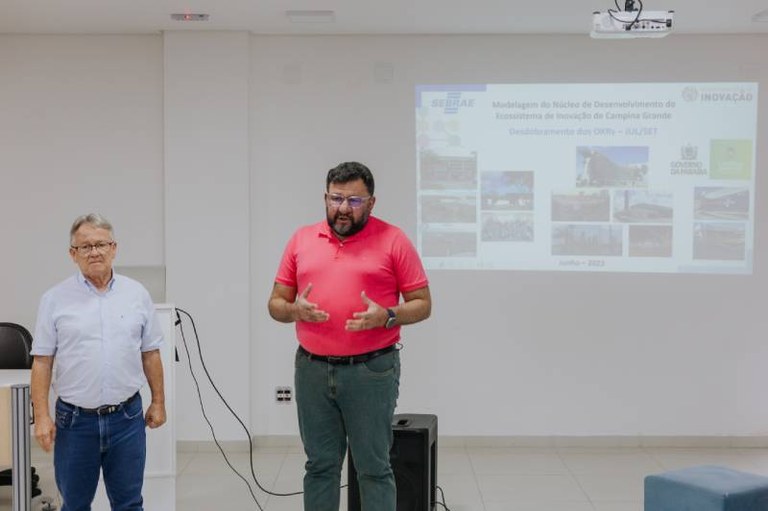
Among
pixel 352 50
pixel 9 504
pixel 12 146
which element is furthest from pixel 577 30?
pixel 9 504

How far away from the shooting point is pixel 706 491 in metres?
3.18

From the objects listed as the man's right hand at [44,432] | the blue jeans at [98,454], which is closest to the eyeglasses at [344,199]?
the blue jeans at [98,454]

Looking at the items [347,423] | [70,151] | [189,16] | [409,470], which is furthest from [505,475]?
[70,151]

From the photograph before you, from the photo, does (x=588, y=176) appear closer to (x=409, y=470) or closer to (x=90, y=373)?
(x=409, y=470)

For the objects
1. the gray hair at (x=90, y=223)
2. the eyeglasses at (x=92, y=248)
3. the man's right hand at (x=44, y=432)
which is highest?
the gray hair at (x=90, y=223)

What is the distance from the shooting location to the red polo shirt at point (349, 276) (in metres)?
3.22

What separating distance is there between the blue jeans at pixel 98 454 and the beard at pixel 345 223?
100cm

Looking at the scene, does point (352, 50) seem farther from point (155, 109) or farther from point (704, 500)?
point (704, 500)

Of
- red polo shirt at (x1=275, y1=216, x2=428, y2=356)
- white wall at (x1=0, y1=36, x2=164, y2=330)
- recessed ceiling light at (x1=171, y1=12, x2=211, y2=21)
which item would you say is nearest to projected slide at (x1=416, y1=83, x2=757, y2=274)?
recessed ceiling light at (x1=171, y1=12, x2=211, y2=21)

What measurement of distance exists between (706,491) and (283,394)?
318 centimetres

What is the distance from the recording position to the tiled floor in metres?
4.61

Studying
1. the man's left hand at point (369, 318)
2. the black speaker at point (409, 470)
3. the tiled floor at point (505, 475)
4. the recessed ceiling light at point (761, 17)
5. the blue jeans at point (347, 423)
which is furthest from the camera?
the recessed ceiling light at point (761, 17)

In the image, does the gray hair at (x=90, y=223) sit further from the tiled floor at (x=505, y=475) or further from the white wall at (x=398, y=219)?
the white wall at (x=398, y=219)

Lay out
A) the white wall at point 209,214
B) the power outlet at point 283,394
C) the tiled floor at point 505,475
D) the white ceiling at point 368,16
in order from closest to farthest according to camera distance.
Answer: the tiled floor at point 505,475
the white ceiling at point 368,16
the white wall at point 209,214
the power outlet at point 283,394
